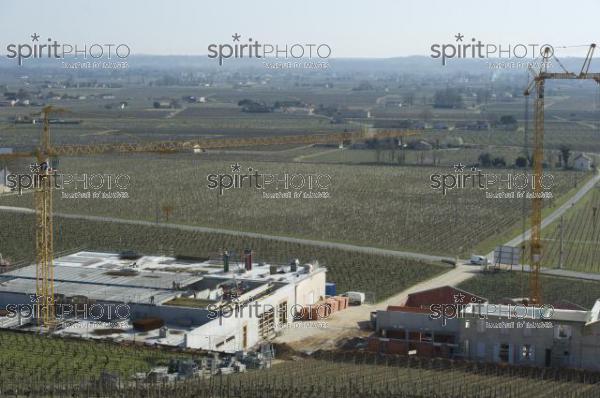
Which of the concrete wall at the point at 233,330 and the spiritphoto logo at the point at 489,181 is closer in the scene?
the concrete wall at the point at 233,330

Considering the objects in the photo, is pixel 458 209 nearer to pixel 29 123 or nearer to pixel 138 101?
pixel 29 123

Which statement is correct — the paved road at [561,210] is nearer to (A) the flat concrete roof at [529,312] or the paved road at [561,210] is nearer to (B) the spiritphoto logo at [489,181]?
(B) the spiritphoto logo at [489,181]

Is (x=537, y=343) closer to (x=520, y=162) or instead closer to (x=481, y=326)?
(x=481, y=326)

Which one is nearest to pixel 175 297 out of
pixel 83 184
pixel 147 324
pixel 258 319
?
pixel 147 324

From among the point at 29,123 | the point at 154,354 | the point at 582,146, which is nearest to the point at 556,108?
the point at 582,146

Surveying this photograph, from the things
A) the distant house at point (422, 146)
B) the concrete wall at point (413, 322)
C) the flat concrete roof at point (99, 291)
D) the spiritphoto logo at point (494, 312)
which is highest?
the distant house at point (422, 146)

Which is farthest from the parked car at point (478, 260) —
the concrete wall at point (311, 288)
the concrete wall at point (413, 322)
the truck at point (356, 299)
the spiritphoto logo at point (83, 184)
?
the spiritphoto logo at point (83, 184)

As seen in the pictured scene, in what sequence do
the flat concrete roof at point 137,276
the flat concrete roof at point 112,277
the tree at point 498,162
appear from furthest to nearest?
the tree at point 498,162, the flat concrete roof at point 112,277, the flat concrete roof at point 137,276
